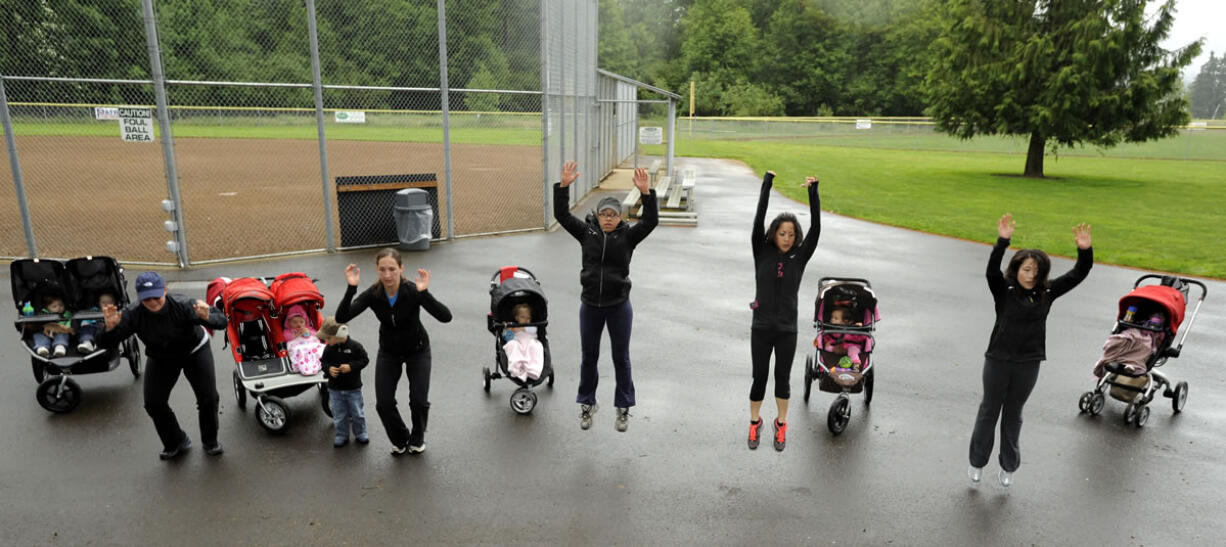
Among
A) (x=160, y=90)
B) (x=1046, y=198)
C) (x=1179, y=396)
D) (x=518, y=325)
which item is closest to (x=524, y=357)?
(x=518, y=325)

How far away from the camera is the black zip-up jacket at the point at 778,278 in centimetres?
550

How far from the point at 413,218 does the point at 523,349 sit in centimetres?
713

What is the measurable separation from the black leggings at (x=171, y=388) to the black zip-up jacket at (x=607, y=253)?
9.45 ft

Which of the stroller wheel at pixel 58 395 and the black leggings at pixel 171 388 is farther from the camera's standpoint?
the stroller wheel at pixel 58 395

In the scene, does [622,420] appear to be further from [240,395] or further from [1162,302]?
[1162,302]

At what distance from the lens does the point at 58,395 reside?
20.9 feet

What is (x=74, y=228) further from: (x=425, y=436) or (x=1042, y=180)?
(x=1042, y=180)

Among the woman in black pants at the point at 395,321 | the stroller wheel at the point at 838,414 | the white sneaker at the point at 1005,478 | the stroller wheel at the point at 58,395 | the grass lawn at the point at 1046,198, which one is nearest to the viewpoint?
the woman in black pants at the point at 395,321

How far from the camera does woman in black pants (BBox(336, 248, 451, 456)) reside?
204 inches

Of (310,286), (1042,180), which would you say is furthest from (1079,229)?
(1042,180)

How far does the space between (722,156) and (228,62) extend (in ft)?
93.8

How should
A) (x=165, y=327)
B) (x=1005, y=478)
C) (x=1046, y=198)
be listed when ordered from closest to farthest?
(x=165, y=327)
(x=1005, y=478)
(x=1046, y=198)

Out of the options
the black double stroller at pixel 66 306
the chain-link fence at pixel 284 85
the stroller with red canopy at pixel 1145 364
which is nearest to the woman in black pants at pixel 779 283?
the stroller with red canopy at pixel 1145 364

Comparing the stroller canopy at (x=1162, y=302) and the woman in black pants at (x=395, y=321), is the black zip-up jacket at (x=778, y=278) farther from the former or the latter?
the stroller canopy at (x=1162, y=302)
